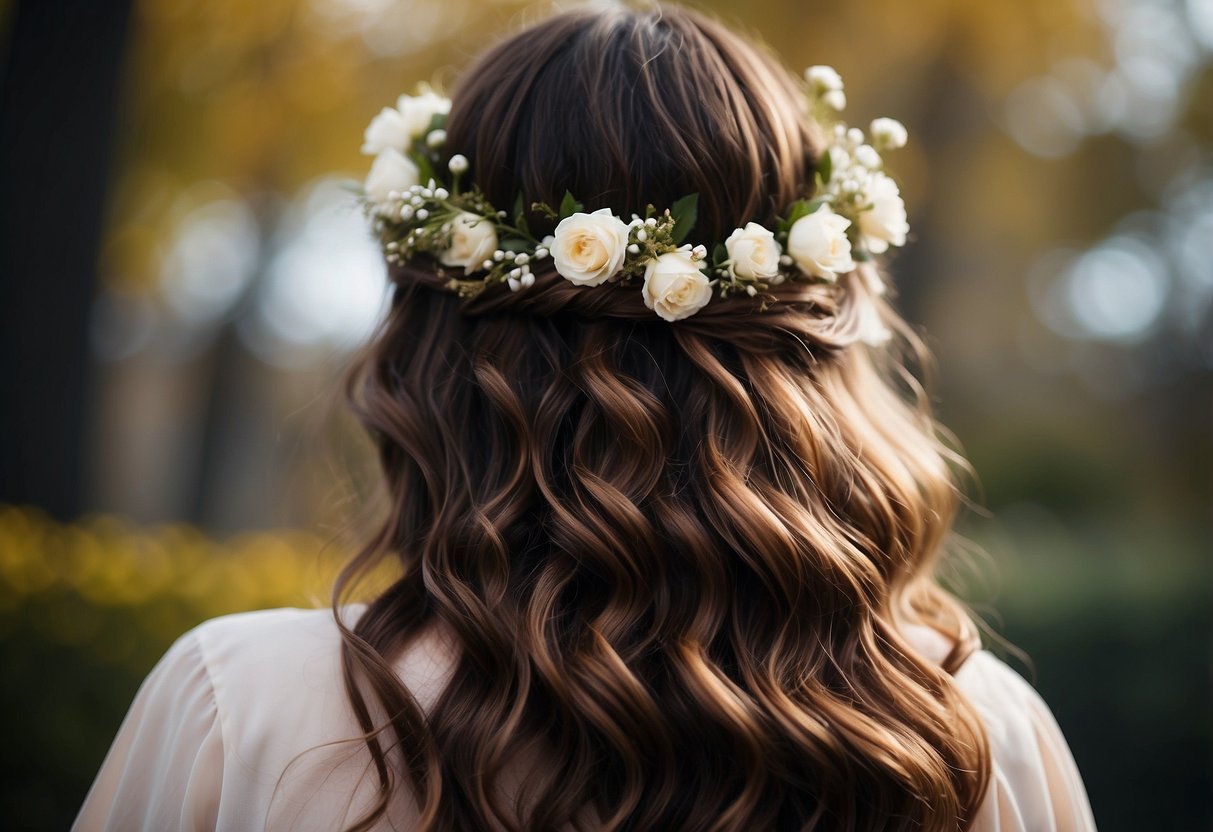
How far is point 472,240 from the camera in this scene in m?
1.56

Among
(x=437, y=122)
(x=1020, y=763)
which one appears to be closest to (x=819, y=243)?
(x=437, y=122)

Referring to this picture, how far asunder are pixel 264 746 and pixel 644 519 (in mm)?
693

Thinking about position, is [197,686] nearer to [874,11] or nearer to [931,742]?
[931,742]

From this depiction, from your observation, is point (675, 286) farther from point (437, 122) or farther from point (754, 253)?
point (437, 122)

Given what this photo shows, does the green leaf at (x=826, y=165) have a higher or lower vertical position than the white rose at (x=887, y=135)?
lower

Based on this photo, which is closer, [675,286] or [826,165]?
[675,286]

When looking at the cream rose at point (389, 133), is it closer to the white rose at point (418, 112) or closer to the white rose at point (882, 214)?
the white rose at point (418, 112)

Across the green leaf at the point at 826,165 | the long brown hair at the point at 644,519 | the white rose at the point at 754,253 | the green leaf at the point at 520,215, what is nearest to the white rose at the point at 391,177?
the long brown hair at the point at 644,519

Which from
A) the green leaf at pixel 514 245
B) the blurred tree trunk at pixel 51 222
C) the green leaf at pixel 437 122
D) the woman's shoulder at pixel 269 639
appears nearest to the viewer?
the woman's shoulder at pixel 269 639

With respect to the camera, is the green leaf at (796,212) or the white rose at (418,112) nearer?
the green leaf at (796,212)

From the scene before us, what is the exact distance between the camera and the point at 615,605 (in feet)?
4.67

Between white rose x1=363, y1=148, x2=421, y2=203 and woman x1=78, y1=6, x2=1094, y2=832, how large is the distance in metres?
0.03

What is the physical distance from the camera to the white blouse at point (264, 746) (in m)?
1.38

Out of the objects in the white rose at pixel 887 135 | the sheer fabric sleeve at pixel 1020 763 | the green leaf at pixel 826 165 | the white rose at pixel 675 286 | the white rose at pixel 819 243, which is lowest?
the sheer fabric sleeve at pixel 1020 763
